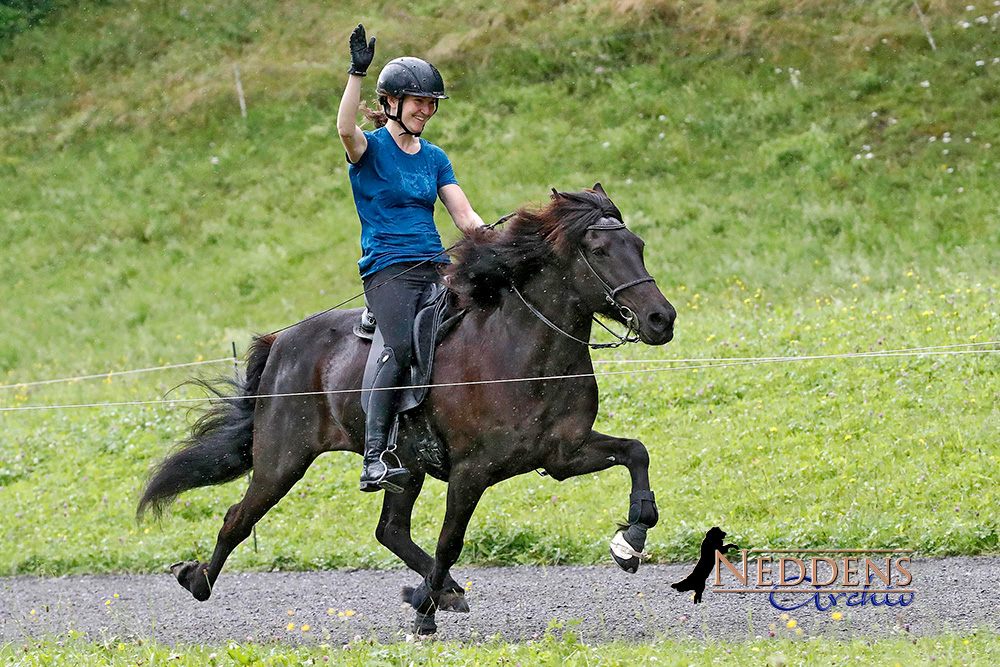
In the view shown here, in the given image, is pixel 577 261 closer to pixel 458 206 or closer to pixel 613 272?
pixel 613 272

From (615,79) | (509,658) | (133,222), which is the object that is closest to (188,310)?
(133,222)

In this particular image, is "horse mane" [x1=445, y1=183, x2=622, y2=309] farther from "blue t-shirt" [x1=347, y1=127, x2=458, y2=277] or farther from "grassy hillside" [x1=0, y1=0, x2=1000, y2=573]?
"grassy hillside" [x1=0, y1=0, x2=1000, y2=573]

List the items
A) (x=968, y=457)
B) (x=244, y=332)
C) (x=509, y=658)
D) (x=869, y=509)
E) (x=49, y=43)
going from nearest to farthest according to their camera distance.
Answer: (x=509, y=658)
(x=869, y=509)
(x=968, y=457)
(x=244, y=332)
(x=49, y=43)

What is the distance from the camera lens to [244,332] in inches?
A: 731

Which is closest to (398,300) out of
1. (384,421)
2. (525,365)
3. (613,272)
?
(384,421)

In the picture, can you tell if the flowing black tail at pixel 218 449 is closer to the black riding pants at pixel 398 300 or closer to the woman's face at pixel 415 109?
the black riding pants at pixel 398 300

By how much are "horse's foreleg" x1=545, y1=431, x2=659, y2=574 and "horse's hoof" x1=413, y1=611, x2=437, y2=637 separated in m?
1.25

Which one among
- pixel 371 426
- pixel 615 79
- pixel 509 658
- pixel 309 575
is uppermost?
pixel 615 79

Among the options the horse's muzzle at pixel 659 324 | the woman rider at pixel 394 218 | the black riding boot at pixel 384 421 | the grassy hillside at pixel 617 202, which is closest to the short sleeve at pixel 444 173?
the woman rider at pixel 394 218

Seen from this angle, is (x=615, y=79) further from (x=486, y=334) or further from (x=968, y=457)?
(x=486, y=334)

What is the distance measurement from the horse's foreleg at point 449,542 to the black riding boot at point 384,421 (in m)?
0.35

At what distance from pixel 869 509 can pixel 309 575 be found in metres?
4.57

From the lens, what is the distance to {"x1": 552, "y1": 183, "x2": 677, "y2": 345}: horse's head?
18.5 ft

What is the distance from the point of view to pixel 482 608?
755 cm
